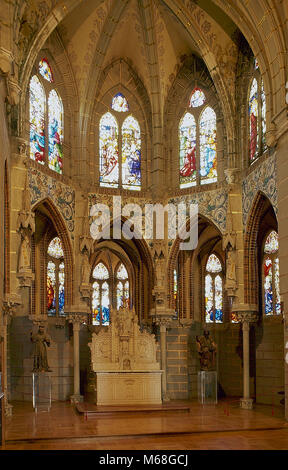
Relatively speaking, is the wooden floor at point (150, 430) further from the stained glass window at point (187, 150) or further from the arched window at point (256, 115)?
the stained glass window at point (187, 150)

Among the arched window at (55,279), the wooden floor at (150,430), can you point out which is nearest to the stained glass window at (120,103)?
the arched window at (55,279)

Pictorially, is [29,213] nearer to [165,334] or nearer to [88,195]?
[88,195]

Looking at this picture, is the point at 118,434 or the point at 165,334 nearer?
the point at 118,434

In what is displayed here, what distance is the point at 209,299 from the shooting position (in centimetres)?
3238

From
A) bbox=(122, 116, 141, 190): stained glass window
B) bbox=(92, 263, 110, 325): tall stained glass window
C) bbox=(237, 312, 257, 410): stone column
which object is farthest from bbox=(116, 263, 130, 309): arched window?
bbox=(237, 312, 257, 410): stone column

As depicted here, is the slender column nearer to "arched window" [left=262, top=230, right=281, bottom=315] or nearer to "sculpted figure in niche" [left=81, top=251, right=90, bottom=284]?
"sculpted figure in niche" [left=81, top=251, right=90, bottom=284]

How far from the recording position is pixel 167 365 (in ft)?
94.4

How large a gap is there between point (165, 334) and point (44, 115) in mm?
9920

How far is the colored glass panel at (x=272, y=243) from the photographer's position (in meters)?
28.3

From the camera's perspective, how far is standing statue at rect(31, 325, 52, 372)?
85.1ft

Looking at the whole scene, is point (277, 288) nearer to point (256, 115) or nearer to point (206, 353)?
point (206, 353)

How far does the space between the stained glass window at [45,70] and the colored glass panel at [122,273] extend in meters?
12.1

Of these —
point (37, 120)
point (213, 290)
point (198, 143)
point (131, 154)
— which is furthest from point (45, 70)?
point (213, 290)
